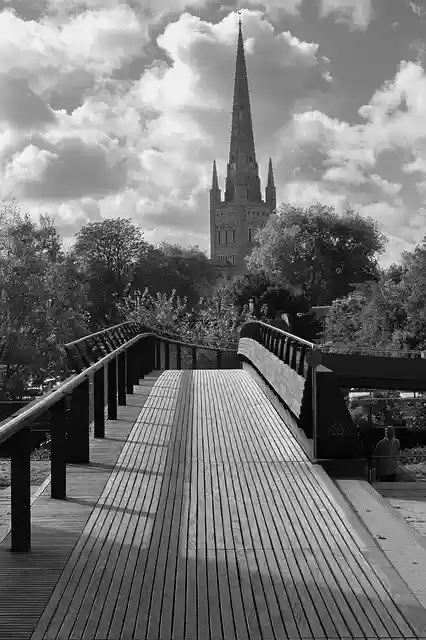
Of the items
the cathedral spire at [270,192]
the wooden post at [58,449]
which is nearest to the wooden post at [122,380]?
the wooden post at [58,449]

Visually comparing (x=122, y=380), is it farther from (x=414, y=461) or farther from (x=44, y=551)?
(x=414, y=461)

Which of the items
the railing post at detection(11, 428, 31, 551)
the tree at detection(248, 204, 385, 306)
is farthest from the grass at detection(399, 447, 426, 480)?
the tree at detection(248, 204, 385, 306)

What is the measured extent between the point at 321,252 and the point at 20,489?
6834 cm

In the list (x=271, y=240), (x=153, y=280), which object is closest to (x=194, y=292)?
(x=153, y=280)

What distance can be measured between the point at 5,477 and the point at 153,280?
213 ft

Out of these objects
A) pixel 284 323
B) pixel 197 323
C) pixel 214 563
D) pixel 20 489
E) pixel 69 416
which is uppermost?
pixel 197 323

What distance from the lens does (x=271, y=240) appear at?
2899 inches

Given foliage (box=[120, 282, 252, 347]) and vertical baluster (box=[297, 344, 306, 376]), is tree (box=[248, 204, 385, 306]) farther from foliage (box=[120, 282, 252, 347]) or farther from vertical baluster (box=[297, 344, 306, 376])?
vertical baluster (box=[297, 344, 306, 376])

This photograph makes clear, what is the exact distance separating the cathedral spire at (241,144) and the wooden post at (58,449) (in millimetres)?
143878

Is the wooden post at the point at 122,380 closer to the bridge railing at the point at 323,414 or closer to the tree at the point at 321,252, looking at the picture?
the bridge railing at the point at 323,414

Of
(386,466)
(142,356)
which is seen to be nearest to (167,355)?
(142,356)

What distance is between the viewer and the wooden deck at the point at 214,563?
148 inches

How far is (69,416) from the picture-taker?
728 cm

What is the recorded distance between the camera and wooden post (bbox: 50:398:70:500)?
5.66m
